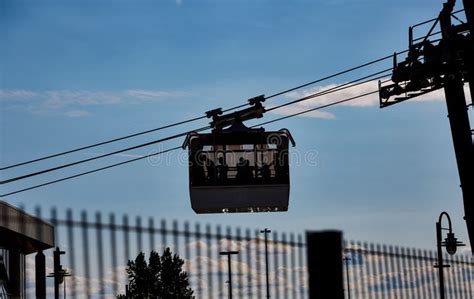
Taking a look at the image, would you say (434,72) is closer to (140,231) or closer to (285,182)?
(285,182)

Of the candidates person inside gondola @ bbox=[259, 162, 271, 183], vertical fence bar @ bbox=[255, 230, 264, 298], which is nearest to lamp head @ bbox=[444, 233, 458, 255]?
person inside gondola @ bbox=[259, 162, 271, 183]

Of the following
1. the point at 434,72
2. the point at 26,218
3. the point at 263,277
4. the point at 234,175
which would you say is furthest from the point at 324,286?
the point at 234,175

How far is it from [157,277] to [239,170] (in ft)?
75.7

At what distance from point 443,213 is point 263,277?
1580cm

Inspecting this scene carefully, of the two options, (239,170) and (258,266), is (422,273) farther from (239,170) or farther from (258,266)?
(239,170)

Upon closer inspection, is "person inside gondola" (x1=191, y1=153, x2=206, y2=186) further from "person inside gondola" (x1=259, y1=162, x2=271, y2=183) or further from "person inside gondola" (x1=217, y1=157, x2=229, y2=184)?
"person inside gondola" (x1=259, y1=162, x2=271, y2=183)

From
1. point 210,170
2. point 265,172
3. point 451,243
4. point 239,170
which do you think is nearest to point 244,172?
point 239,170

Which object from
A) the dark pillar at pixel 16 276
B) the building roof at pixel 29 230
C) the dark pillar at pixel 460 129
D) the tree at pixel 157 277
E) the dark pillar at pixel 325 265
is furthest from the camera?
the dark pillar at pixel 460 129

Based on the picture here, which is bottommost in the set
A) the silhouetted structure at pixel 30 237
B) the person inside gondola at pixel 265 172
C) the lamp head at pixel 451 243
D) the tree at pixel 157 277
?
the tree at pixel 157 277

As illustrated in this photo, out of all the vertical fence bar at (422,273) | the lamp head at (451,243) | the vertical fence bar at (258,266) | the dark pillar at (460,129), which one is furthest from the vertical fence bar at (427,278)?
the dark pillar at (460,129)

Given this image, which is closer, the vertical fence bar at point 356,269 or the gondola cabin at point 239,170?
the vertical fence bar at point 356,269

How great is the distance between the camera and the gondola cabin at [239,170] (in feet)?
99.2

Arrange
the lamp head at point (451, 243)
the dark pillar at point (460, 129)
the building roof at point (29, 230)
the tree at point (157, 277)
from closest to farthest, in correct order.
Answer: the building roof at point (29, 230) < the tree at point (157, 277) < the lamp head at point (451, 243) < the dark pillar at point (460, 129)

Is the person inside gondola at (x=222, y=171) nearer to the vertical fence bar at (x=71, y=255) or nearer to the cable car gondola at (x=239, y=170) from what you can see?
the cable car gondola at (x=239, y=170)
